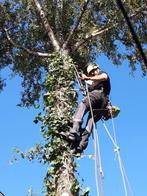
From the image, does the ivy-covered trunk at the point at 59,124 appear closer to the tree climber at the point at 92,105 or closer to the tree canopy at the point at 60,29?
the tree climber at the point at 92,105

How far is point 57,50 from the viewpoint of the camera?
11609mm

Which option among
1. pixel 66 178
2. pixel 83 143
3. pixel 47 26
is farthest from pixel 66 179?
pixel 47 26

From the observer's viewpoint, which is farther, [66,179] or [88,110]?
[88,110]

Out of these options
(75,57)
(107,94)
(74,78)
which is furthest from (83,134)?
(75,57)

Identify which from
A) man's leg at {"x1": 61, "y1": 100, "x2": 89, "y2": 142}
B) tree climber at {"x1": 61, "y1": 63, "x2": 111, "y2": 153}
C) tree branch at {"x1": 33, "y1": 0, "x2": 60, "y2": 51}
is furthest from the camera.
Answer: tree branch at {"x1": 33, "y1": 0, "x2": 60, "y2": 51}

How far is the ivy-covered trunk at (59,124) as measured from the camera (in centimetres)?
797

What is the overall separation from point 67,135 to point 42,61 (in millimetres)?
6969

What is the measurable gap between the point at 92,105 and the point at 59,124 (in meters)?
0.79

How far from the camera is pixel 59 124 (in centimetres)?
878

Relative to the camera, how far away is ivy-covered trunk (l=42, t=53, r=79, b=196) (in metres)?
7.97

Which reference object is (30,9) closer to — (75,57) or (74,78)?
(75,57)

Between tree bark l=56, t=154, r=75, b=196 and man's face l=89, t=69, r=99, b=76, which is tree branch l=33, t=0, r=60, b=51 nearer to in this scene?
man's face l=89, t=69, r=99, b=76

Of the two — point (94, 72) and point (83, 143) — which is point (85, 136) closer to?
point (83, 143)

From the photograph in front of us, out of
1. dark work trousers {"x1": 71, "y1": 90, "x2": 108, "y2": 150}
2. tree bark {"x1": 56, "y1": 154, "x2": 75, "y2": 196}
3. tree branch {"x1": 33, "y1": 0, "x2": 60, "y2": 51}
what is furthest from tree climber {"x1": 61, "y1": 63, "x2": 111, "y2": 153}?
tree branch {"x1": 33, "y1": 0, "x2": 60, "y2": 51}
